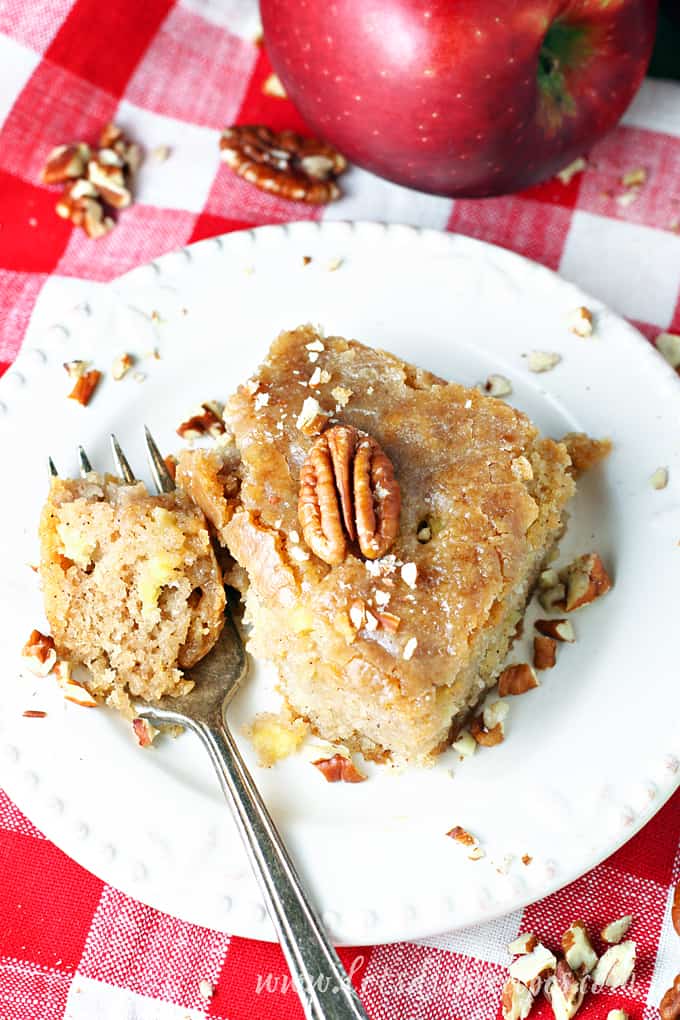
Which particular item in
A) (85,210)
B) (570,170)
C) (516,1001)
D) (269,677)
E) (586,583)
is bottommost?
(516,1001)

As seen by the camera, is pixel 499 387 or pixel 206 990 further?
pixel 499 387

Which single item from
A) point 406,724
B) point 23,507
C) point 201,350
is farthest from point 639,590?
point 23,507

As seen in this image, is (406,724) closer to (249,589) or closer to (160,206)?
(249,589)

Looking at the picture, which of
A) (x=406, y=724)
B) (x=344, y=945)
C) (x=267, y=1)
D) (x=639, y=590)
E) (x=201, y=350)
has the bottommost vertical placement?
(x=344, y=945)

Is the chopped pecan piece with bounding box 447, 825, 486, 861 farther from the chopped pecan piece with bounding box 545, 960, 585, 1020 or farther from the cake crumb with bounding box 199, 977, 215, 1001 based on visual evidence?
the cake crumb with bounding box 199, 977, 215, 1001

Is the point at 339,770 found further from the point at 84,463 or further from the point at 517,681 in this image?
the point at 84,463

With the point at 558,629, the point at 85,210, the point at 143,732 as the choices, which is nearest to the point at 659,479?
the point at 558,629
